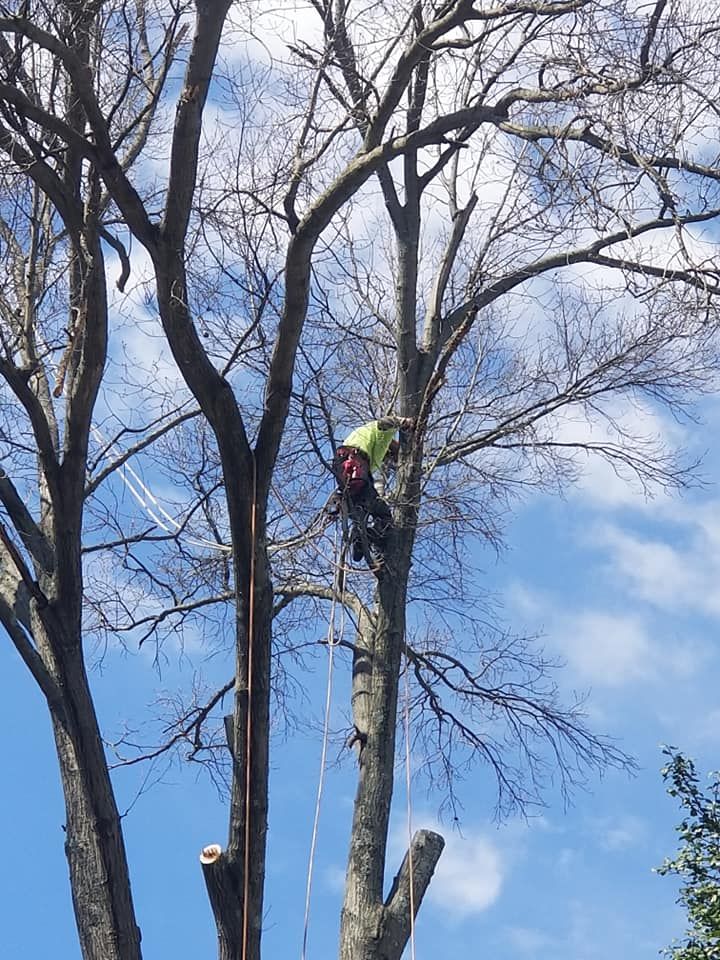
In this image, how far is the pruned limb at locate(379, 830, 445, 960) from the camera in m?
7.32

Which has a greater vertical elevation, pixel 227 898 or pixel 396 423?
pixel 396 423

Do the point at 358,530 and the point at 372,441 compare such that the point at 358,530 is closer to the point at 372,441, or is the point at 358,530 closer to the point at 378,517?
the point at 378,517

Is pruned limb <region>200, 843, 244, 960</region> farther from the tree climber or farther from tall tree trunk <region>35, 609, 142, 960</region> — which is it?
the tree climber

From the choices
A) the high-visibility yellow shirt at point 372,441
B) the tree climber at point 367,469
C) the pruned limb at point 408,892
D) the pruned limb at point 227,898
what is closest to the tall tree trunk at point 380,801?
the pruned limb at point 408,892

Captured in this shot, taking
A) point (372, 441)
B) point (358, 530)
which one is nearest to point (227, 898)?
point (358, 530)

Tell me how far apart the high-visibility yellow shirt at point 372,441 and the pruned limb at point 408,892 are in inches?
87.5

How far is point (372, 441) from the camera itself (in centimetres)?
842

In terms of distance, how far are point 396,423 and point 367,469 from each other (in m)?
0.45

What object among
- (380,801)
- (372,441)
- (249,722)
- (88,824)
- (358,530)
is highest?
(372,441)

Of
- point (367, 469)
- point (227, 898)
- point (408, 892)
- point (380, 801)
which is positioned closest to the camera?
point (227, 898)

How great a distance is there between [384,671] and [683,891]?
2.54 m

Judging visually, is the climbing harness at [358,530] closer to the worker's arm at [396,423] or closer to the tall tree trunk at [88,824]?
the worker's arm at [396,423]

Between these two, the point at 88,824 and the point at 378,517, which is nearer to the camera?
the point at 88,824

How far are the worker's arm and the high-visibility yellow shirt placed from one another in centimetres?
2
